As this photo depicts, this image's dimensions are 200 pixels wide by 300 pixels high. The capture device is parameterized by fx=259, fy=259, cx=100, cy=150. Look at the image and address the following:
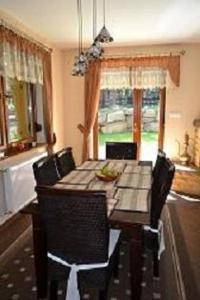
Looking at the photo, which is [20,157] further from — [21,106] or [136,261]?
[136,261]

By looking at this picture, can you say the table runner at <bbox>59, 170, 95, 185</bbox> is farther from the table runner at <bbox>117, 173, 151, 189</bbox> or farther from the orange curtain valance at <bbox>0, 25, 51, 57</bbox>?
the orange curtain valance at <bbox>0, 25, 51, 57</bbox>

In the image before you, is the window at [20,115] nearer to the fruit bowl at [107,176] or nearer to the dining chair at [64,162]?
the dining chair at [64,162]

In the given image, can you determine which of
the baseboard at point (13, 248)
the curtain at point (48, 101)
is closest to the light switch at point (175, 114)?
the curtain at point (48, 101)

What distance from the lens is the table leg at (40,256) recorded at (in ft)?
5.99

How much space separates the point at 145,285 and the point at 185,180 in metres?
2.79

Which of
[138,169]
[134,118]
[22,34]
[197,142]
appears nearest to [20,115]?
[22,34]

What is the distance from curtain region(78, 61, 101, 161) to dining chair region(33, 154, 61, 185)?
112 inches

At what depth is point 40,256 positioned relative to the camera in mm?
1869

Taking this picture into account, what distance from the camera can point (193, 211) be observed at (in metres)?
3.50

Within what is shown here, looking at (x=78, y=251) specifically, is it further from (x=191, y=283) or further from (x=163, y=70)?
(x=163, y=70)

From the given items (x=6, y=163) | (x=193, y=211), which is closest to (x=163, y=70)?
(x=193, y=211)

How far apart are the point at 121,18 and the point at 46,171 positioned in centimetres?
242

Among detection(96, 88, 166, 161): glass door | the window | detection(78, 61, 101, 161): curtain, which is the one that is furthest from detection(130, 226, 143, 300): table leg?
detection(96, 88, 166, 161): glass door

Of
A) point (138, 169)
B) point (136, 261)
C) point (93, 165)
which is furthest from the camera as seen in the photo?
point (93, 165)
